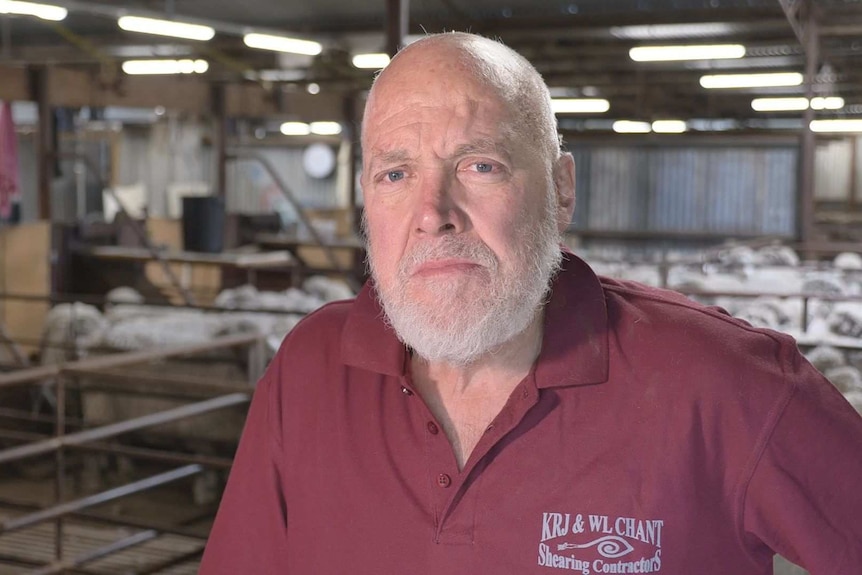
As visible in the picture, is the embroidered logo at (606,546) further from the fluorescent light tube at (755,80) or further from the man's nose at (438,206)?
the fluorescent light tube at (755,80)

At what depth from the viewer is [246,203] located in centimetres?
2366

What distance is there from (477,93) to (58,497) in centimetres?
331

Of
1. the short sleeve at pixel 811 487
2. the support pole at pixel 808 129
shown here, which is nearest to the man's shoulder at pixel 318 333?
the short sleeve at pixel 811 487

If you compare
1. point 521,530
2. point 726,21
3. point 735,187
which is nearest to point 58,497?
point 521,530

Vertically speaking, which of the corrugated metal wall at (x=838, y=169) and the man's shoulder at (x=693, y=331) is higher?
the corrugated metal wall at (x=838, y=169)

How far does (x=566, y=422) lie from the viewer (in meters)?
1.52

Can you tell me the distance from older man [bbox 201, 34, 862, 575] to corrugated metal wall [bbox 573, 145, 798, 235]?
17.4 metres

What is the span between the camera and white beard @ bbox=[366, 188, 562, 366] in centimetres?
155

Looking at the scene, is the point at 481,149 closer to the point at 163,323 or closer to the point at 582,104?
the point at 163,323

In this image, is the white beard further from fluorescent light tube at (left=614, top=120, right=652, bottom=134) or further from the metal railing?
fluorescent light tube at (left=614, top=120, right=652, bottom=134)

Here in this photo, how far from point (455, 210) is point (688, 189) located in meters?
18.8

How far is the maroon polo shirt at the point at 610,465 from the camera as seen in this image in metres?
1.45

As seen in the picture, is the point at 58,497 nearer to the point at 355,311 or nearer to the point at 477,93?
the point at 355,311

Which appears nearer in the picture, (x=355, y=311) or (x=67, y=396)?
(x=355, y=311)
